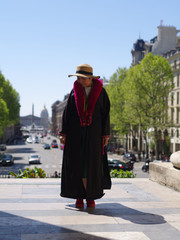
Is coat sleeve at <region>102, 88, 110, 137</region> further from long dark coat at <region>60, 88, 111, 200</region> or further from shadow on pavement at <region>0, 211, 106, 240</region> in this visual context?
shadow on pavement at <region>0, 211, 106, 240</region>

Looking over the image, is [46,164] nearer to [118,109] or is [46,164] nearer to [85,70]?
[118,109]

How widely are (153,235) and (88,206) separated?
5.87ft

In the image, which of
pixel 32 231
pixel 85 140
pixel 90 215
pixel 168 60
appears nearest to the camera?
pixel 32 231

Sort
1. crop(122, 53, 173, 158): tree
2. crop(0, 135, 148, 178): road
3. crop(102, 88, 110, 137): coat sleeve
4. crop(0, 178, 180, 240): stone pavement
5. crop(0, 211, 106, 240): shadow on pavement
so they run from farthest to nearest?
crop(122, 53, 173, 158): tree, crop(0, 135, 148, 178): road, crop(102, 88, 110, 137): coat sleeve, crop(0, 178, 180, 240): stone pavement, crop(0, 211, 106, 240): shadow on pavement

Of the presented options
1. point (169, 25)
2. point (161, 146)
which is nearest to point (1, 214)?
point (161, 146)

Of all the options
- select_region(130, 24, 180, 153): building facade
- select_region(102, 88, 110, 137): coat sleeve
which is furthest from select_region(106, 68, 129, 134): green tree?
select_region(102, 88, 110, 137): coat sleeve

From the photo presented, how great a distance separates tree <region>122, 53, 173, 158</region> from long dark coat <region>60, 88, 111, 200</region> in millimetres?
37455

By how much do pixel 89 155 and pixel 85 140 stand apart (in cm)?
24

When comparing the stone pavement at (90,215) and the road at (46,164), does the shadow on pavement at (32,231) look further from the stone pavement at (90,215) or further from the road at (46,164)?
the road at (46,164)

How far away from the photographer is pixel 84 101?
20.5 ft

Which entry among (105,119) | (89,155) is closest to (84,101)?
(105,119)

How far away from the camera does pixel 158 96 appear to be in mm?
44938

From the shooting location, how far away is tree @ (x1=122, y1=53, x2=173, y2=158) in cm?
4331

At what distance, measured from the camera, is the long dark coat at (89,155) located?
19.9 ft
